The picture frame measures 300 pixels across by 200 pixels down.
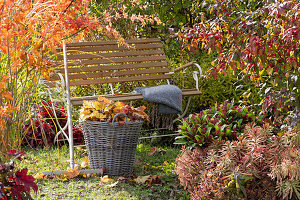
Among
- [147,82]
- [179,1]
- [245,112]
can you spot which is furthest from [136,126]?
[179,1]

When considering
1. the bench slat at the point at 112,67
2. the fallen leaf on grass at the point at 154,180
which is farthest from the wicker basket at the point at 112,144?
the bench slat at the point at 112,67

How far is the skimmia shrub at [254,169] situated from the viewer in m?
2.35

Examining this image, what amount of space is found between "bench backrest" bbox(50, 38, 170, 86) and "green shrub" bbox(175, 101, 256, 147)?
1.77 m

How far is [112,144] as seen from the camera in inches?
138

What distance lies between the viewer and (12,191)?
6.17 feet

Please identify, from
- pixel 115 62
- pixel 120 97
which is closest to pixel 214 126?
pixel 120 97

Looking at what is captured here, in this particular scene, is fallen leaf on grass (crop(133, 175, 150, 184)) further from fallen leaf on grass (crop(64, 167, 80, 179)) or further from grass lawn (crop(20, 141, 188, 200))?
fallen leaf on grass (crop(64, 167, 80, 179))

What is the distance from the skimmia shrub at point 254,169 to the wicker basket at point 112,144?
0.91 meters

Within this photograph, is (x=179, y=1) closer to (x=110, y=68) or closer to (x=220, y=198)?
(x=110, y=68)

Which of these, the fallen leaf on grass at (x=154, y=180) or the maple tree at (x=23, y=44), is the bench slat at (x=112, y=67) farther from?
the maple tree at (x=23, y=44)

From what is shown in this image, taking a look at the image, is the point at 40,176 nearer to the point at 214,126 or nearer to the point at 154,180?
the point at 154,180

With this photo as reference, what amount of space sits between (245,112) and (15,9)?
1.84 m

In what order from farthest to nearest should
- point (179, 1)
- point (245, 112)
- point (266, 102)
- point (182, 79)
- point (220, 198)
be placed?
point (179, 1), point (182, 79), point (245, 112), point (266, 102), point (220, 198)

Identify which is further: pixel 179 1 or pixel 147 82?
A: pixel 179 1
